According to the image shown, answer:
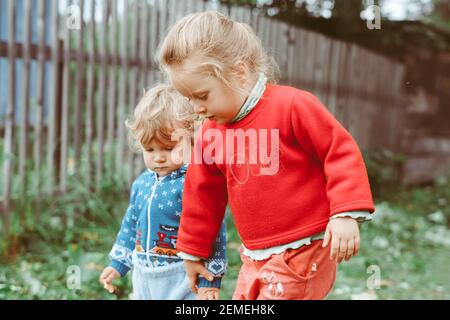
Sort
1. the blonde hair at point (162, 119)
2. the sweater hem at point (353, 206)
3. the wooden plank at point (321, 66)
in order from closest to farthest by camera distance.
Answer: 1. the sweater hem at point (353, 206)
2. the blonde hair at point (162, 119)
3. the wooden plank at point (321, 66)

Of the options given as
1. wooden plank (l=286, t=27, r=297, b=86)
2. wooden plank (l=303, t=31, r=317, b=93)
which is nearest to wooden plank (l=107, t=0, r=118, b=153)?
wooden plank (l=286, t=27, r=297, b=86)

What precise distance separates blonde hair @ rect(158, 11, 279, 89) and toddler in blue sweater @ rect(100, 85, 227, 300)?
8.3 inches

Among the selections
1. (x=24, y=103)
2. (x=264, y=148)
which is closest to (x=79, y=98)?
(x=24, y=103)

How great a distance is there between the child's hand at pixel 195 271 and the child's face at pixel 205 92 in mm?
484

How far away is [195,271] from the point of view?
1992 millimetres

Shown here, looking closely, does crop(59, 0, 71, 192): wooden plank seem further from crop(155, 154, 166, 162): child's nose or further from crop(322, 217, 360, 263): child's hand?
crop(322, 217, 360, 263): child's hand

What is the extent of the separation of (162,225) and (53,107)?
70.2 inches

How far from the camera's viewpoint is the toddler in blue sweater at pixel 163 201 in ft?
6.49

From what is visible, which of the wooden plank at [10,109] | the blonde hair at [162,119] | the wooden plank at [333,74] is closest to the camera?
the blonde hair at [162,119]

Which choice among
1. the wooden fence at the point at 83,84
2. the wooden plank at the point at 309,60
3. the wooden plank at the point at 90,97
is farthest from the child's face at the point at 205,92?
the wooden plank at the point at 309,60

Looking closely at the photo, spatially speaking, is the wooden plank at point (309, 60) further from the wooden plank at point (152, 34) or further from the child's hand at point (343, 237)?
the child's hand at point (343, 237)

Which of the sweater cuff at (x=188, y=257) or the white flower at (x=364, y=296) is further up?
the sweater cuff at (x=188, y=257)
